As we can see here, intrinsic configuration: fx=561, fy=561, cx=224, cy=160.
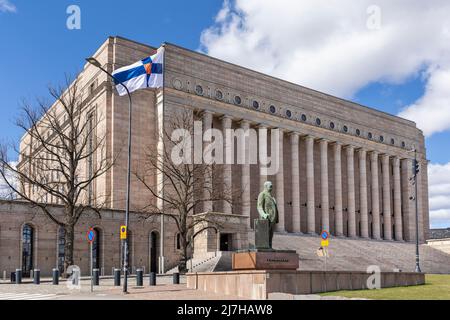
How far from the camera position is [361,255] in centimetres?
6406

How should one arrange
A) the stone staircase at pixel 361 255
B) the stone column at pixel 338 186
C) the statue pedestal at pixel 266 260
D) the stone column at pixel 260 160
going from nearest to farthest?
the statue pedestal at pixel 266 260 → the stone staircase at pixel 361 255 → the stone column at pixel 260 160 → the stone column at pixel 338 186

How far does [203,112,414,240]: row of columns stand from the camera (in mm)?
65688

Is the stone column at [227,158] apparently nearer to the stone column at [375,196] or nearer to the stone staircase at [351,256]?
the stone staircase at [351,256]

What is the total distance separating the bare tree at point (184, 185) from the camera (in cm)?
4244

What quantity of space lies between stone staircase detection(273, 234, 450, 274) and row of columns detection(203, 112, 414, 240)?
15.2 feet

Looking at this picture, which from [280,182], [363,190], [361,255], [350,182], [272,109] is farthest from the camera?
[363,190]

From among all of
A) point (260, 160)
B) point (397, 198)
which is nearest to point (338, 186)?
point (260, 160)

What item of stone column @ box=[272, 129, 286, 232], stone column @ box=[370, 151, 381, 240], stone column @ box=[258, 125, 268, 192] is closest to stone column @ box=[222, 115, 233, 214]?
stone column @ box=[258, 125, 268, 192]

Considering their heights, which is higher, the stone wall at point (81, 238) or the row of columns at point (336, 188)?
the row of columns at point (336, 188)

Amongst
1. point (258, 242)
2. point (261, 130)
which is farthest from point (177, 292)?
point (261, 130)

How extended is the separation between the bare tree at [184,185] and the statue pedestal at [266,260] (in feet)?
52.6

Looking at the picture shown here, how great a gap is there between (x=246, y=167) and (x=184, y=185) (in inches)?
516

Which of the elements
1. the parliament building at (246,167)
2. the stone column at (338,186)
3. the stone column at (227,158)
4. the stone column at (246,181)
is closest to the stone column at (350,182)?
the parliament building at (246,167)

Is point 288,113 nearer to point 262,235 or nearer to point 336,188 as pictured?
point 336,188
